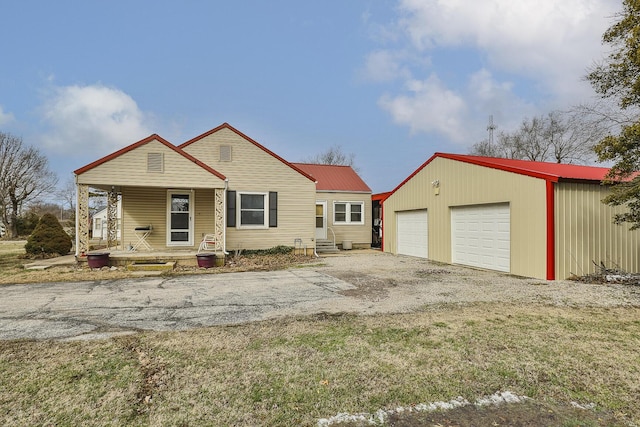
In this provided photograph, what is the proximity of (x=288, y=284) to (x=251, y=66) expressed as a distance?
13.1 meters

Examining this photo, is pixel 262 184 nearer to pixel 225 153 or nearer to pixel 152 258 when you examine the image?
pixel 225 153

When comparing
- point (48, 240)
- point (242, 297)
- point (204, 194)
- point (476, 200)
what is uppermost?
point (204, 194)

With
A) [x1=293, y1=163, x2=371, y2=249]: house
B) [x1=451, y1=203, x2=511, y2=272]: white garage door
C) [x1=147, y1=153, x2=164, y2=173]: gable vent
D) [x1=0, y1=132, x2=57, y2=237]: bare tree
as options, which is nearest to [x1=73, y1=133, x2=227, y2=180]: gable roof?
[x1=147, y1=153, x2=164, y2=173]: gable vent

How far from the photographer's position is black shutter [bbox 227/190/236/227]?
13.5 meters

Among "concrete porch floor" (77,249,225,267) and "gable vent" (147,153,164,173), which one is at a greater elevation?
"gable vent" (147,153,164,173)

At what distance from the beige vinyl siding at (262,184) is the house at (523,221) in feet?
16.9

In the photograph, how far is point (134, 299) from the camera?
6.52 metres

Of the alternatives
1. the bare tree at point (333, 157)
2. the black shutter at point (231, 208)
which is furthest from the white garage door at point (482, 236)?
the bare tree at point (333, 157)

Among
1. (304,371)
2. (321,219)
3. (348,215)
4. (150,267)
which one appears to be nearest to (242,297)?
(304,371)

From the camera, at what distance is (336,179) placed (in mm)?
19250

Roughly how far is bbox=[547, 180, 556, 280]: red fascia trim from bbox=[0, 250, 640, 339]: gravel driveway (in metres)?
0.38

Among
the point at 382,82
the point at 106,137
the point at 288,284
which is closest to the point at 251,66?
the point at 382,82

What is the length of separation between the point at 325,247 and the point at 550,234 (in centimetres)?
998

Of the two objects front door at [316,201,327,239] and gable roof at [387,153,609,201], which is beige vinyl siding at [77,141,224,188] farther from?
gable roof at [387,153,609,201]
